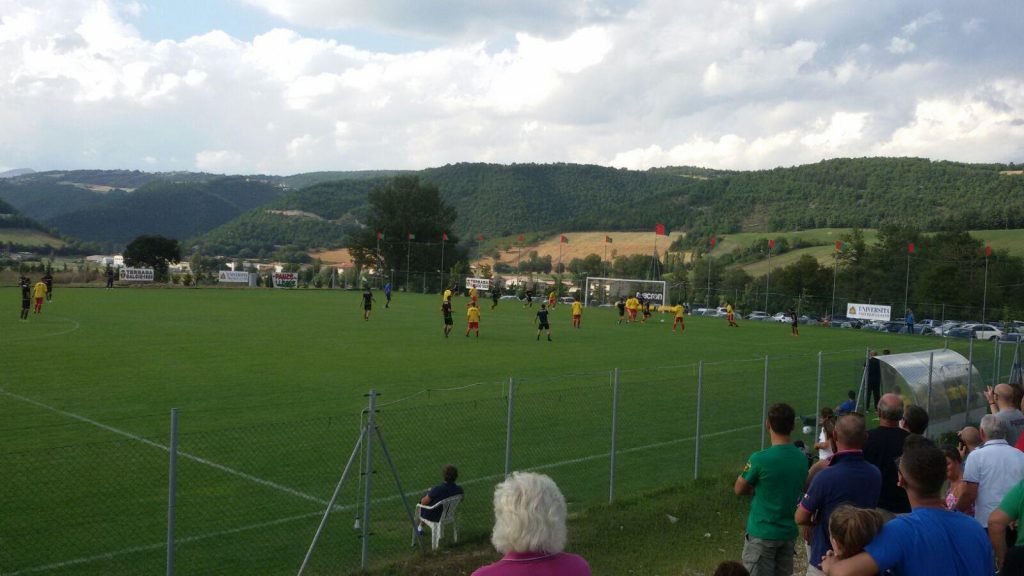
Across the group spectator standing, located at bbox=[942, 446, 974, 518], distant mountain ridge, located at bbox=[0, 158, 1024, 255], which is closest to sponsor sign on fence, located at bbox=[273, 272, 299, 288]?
spectator standing, located at bbox=[942, 446, 974, 518]

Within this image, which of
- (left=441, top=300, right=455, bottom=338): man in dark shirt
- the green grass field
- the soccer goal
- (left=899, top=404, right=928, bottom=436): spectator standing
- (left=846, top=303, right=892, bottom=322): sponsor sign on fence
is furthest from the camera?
the soccer goal

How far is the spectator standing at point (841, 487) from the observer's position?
525 centimetres

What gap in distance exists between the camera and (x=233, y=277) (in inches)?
2773

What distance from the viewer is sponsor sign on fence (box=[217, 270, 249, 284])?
69.9 meters

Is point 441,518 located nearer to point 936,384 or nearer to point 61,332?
point 936,384

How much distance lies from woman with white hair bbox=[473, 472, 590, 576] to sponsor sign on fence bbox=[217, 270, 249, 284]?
70670 mm

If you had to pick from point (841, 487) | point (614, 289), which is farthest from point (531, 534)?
point (614, 289)

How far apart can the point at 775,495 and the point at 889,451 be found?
1500 millimetres

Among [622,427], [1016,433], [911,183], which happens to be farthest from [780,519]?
[911,183]

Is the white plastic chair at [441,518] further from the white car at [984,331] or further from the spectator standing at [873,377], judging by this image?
the white car at [984,331]

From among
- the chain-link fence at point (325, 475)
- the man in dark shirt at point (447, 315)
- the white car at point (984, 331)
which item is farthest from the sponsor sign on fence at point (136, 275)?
the white car at point (984, 331)

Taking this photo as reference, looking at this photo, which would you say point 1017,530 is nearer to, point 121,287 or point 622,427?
point 622,427

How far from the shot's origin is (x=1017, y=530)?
16.1ft

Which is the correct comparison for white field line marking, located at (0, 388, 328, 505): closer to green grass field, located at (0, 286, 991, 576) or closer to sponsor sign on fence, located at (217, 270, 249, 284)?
green grass field, located at (0, 286, 991, 576)
